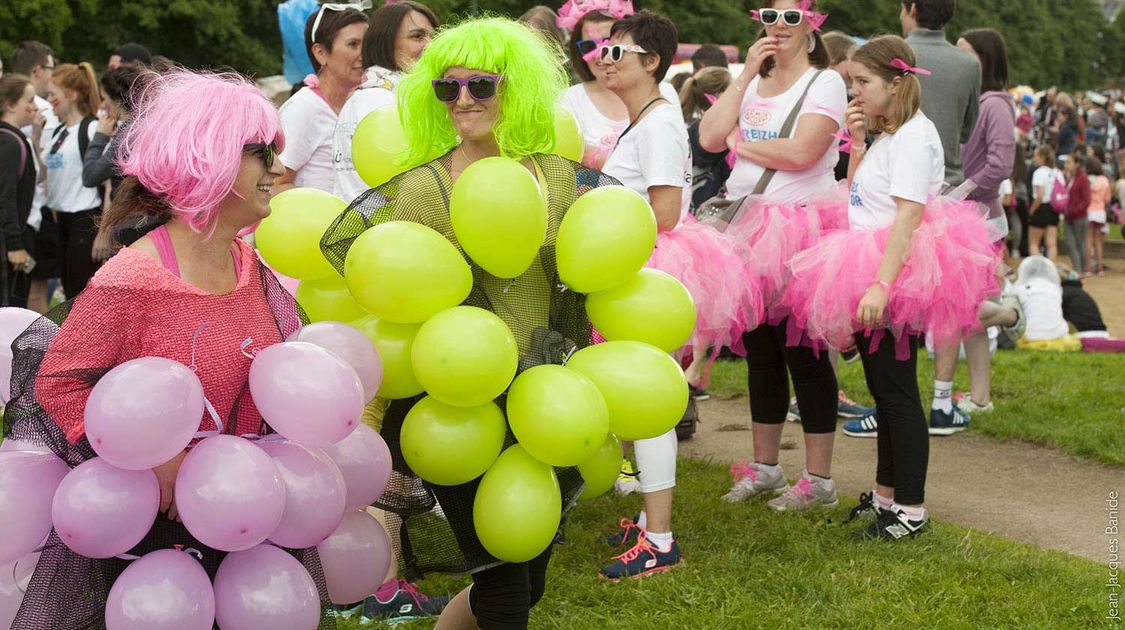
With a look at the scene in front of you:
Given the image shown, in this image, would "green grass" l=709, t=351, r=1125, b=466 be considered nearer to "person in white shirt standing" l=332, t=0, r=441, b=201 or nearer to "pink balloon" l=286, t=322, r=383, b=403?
"person in white shirt standing" l=332, t=0, r=441, b=201

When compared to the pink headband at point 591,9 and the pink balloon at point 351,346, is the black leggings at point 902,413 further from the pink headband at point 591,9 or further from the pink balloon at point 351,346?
the pink balloon at point 351,346

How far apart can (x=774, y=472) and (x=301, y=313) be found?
9.49 ft

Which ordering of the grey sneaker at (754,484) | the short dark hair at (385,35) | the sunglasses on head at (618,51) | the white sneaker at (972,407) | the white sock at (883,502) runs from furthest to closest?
the white sneaker at (972,407), the grey sneaker at (754,484), the white sock at (883,502), the short dark hair at (385,35), the sunglasses on head at (618,51)

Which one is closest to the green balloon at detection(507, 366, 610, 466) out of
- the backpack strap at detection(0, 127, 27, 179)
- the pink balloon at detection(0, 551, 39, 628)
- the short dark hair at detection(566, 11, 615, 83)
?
the pink balloon at detection(0, 551, 39, 628)

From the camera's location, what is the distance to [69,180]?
8.18m

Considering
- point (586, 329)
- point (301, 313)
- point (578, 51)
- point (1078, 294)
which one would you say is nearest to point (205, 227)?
point (301, 313)

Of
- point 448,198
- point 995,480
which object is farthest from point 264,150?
point 995,480

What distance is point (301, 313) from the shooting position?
10.2 feet

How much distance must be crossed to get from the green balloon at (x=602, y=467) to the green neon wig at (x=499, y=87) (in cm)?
84

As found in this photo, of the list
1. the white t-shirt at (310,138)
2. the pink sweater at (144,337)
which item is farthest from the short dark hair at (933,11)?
the pink sweater at (144,337)

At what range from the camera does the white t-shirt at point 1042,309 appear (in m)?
10.1

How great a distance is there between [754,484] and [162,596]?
3.39 metres

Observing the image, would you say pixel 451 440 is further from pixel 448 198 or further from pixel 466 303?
pixel 448 198

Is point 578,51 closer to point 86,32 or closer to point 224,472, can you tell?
point 224,472
